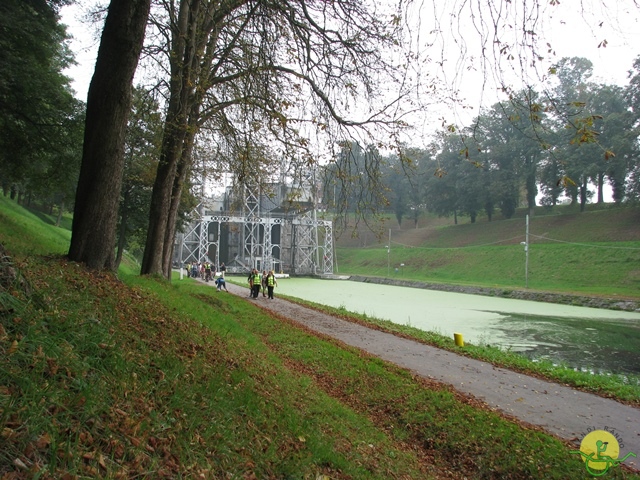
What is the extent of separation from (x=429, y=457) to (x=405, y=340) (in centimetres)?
688

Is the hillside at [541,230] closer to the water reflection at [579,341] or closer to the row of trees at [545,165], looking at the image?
the row of trees at [545,165]

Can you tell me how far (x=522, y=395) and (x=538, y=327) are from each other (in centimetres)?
1130

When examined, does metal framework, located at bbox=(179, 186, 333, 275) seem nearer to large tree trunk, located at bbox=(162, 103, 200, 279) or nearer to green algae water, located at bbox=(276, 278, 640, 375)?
green algae water, located at bbox=(276, 278, 640, 375)

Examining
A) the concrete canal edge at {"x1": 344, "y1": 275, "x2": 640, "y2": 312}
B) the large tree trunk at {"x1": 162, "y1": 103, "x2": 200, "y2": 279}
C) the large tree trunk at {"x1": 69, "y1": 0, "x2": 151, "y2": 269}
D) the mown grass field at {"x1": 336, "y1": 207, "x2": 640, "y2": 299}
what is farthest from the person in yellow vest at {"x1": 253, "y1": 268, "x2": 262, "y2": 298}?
the concrete canal edge at {"x1": 344, "y1": 275, "x2": 640, "y2": 312}

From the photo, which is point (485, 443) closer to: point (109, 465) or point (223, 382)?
point (223, 382)

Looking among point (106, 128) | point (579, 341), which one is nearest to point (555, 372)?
A: point (579, 341)

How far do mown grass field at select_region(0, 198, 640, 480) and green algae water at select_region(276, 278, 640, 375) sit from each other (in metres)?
7.22

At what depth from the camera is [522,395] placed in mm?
7391

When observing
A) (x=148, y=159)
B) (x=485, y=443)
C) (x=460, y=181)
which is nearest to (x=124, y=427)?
(x=485, y=443)

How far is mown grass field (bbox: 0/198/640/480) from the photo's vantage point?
2.43 metres

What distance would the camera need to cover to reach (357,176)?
8.14 meters

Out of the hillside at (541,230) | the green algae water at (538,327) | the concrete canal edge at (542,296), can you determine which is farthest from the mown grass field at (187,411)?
the hillside at (541,230)

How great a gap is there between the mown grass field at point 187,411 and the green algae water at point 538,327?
23.7ft

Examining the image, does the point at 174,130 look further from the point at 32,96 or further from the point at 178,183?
the point at 32,96
